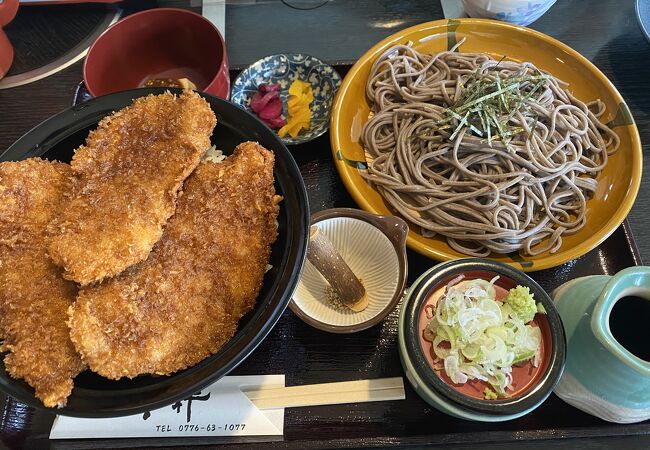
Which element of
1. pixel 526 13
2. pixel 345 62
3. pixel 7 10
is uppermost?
pixel 526 13

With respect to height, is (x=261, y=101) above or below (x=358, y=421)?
above

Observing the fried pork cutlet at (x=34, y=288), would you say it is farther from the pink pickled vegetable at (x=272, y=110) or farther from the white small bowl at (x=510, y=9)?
the white small bowl at (x=510, y=9)

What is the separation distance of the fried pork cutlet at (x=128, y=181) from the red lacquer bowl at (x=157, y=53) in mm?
568

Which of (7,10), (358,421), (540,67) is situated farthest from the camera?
(7,10)

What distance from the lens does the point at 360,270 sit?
6.01ft

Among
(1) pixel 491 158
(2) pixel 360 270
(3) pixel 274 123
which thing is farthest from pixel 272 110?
(1) pixel 491 158

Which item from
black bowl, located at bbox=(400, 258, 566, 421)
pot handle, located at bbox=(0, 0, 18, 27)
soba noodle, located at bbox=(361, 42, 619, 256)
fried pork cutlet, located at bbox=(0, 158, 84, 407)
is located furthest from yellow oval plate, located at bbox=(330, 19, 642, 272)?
pot handle, located at bbox=(0, 0, 18, 27)

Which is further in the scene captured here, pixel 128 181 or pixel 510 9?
pixel 510 9

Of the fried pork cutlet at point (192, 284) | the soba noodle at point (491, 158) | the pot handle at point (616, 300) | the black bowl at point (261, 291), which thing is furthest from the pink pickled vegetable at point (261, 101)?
the pot handle at point (616, 300)

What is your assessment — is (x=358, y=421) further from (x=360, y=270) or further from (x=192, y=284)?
(x=192, y=284)

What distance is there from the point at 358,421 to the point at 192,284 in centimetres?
71

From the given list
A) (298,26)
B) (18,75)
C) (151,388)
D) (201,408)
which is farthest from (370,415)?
(18,75)

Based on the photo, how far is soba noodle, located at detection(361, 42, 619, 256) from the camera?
1.85 metres

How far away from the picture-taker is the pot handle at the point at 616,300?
1209 mm
